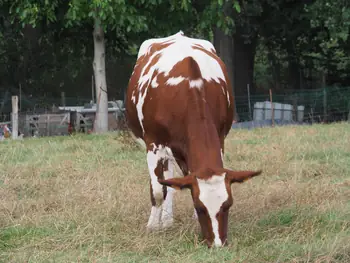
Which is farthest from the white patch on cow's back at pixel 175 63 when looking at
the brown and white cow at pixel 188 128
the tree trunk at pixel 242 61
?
the tree trunk at pixel 242 61

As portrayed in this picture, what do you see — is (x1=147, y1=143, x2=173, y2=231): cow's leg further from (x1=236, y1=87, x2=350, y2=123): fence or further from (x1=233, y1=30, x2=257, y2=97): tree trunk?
(x1=233, y1=30, x2=257, y2=97): tree trunk

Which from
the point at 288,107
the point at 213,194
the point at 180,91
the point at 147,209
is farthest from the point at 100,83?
the point at 213,194

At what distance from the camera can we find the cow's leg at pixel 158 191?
600 centimetres

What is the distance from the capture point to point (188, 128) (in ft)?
17.7

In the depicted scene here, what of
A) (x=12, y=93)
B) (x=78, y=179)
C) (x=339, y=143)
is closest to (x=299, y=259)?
(x=78, y=179)

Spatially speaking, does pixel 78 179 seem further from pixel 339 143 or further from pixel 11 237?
pixel 339 143

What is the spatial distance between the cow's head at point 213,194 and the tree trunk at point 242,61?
19.8 metres

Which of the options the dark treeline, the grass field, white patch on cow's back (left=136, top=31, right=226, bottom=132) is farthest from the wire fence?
white patch on cow's back (left=136, top=31, right=226, bottom=132)

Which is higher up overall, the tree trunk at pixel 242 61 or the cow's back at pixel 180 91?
the tree trunk at pixel 242 61

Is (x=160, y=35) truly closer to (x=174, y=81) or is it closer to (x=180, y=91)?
(x=174, y=81)

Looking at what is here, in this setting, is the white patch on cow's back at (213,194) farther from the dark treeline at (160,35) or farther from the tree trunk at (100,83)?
the tree trunk at (100,83)

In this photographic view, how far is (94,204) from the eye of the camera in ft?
22.5

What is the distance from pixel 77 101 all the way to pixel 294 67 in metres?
9.71

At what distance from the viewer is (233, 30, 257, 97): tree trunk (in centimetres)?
2486
